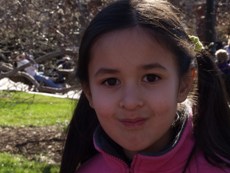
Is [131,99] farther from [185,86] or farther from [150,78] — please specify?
[185,86]

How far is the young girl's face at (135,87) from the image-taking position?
6.73ft

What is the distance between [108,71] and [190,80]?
0.32 meters

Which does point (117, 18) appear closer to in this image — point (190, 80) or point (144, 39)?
point (144, 39)

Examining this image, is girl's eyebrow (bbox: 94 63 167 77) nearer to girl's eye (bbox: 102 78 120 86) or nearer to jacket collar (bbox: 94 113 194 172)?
girl's eye (bbox: 102 78 120 86)

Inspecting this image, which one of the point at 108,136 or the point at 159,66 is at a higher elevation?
the point at 159,66

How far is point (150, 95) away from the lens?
2.04 m

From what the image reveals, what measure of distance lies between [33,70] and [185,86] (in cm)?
728

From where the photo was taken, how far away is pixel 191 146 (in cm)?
222

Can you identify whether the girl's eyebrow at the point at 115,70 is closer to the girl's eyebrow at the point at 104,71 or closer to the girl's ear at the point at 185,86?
the girl's eyebrow at the point at 104,71

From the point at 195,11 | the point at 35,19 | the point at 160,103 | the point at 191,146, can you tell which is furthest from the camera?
the point at 195,11

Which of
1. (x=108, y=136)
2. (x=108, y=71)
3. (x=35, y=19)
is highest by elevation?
(x=108, y=71)

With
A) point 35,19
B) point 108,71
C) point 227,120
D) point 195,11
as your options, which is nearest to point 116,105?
point 108,71

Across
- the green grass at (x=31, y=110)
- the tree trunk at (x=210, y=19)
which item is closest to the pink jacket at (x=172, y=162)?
the tree trunk at (x=210, y=19)

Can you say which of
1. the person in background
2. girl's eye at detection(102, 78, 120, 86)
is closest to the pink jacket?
girl's eye at detection(102, 78, 120, 86)
